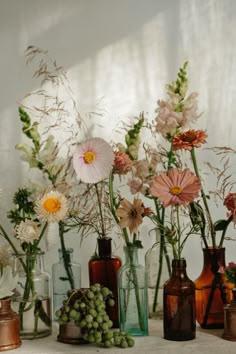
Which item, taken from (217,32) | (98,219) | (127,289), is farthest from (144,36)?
(127,289)

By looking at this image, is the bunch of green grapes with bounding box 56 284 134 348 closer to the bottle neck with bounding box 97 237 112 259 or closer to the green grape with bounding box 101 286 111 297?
the green grape with bounding box 101 286 111 297

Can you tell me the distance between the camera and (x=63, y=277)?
183 cm

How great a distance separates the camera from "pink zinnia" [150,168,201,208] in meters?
1.54

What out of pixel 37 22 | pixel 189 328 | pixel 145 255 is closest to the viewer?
pixel 189 328

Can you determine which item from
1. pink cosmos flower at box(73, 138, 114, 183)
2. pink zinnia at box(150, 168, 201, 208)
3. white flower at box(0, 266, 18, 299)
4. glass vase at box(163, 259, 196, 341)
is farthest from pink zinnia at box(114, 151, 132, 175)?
white flower at box(0, 266, 18, 299)

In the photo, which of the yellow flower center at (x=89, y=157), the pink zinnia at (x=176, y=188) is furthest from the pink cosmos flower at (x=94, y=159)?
the pink zinnia at (x=176, y=188)

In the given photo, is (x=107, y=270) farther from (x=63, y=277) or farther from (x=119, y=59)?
(x=119, y=59)

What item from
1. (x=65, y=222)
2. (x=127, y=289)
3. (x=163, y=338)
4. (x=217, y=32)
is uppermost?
(x=217, y=32)

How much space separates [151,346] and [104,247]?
0.31 metres

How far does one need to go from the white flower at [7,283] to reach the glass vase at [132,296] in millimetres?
273

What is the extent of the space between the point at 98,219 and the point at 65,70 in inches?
18.2

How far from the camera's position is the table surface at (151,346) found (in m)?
1.54

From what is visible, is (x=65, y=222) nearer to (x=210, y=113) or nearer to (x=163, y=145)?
(x=163, y=145)

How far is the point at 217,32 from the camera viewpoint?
2.06 m
